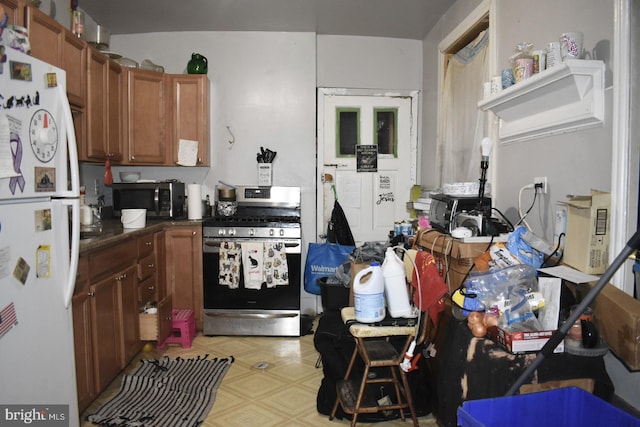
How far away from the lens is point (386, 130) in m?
4.17

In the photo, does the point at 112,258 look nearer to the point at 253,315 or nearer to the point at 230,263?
the point at 230,263

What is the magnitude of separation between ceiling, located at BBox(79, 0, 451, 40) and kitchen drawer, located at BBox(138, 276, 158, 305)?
215 centimetres

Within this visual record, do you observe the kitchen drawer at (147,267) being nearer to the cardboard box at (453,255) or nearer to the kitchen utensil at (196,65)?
the kitchen utensil at (196,65)

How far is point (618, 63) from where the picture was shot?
161 centimetres

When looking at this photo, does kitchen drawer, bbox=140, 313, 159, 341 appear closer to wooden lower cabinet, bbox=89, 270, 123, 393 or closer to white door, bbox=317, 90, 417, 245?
wooden lower cabinet, bbox=89, 270, 123, 393

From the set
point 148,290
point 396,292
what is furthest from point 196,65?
point 396,292

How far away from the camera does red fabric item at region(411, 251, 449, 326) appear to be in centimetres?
187

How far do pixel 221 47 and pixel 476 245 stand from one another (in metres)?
3.05

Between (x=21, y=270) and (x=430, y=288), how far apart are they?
63.9 inches

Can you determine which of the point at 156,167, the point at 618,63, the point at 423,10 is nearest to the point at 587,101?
the point at 618,63

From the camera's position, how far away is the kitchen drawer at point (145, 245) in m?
2.97

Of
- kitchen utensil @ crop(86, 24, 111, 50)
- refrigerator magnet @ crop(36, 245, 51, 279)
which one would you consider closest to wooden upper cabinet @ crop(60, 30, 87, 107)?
kitchen utensil @ crop(86, 24, 111, 50)

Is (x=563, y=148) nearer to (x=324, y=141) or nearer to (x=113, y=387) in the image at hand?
(x=324, y=141)

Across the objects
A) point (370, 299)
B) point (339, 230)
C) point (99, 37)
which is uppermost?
point (99, 37)
